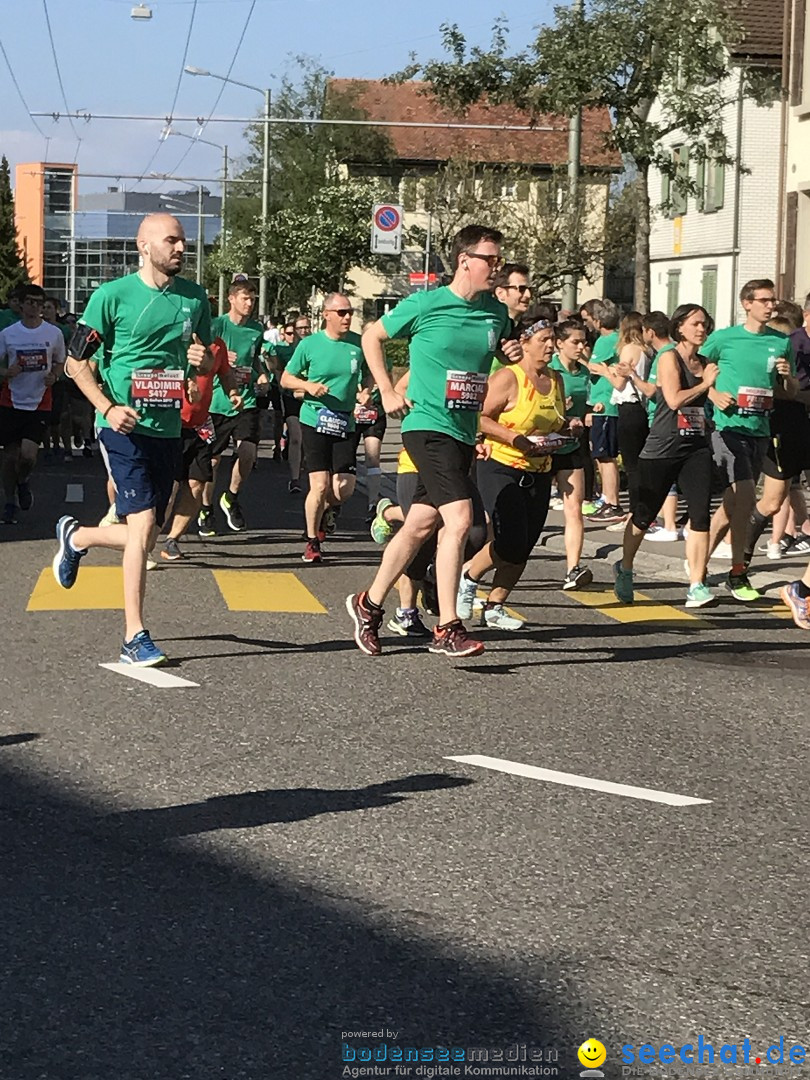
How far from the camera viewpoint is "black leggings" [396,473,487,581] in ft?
33.6

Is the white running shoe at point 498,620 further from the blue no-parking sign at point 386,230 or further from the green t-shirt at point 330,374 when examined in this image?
the blue no-parking sign at point 386,230

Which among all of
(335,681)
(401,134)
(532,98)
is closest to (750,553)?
(335,681)

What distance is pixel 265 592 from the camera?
12781mm

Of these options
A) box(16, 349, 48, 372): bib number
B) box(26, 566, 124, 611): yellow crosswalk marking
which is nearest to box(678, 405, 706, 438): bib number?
box(26, 566, 124, 611): yellow crosswalk marking

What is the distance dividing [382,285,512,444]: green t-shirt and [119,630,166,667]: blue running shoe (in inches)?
64.8

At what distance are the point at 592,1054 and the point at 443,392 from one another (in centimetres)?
593

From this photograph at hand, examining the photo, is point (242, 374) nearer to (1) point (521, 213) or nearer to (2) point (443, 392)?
(2) point (443, 392)

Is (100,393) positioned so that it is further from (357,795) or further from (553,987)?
(553,987)

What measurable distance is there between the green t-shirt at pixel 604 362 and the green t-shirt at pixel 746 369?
5439 millimetres

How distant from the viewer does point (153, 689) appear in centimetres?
877

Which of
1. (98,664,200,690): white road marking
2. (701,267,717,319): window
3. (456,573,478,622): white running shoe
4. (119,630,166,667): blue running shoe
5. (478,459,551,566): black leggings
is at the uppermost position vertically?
(701,267,717,319): window

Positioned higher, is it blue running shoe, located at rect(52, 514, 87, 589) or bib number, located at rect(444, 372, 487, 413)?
bib number, located at rect(444, 372, 487, 413)

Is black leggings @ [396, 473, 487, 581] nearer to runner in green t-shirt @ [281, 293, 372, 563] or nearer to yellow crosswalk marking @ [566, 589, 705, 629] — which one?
yellow crosswalk marking @ [566, 589, 705, 629]

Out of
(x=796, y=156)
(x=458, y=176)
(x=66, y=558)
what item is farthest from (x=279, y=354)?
(x=458, y=176)
